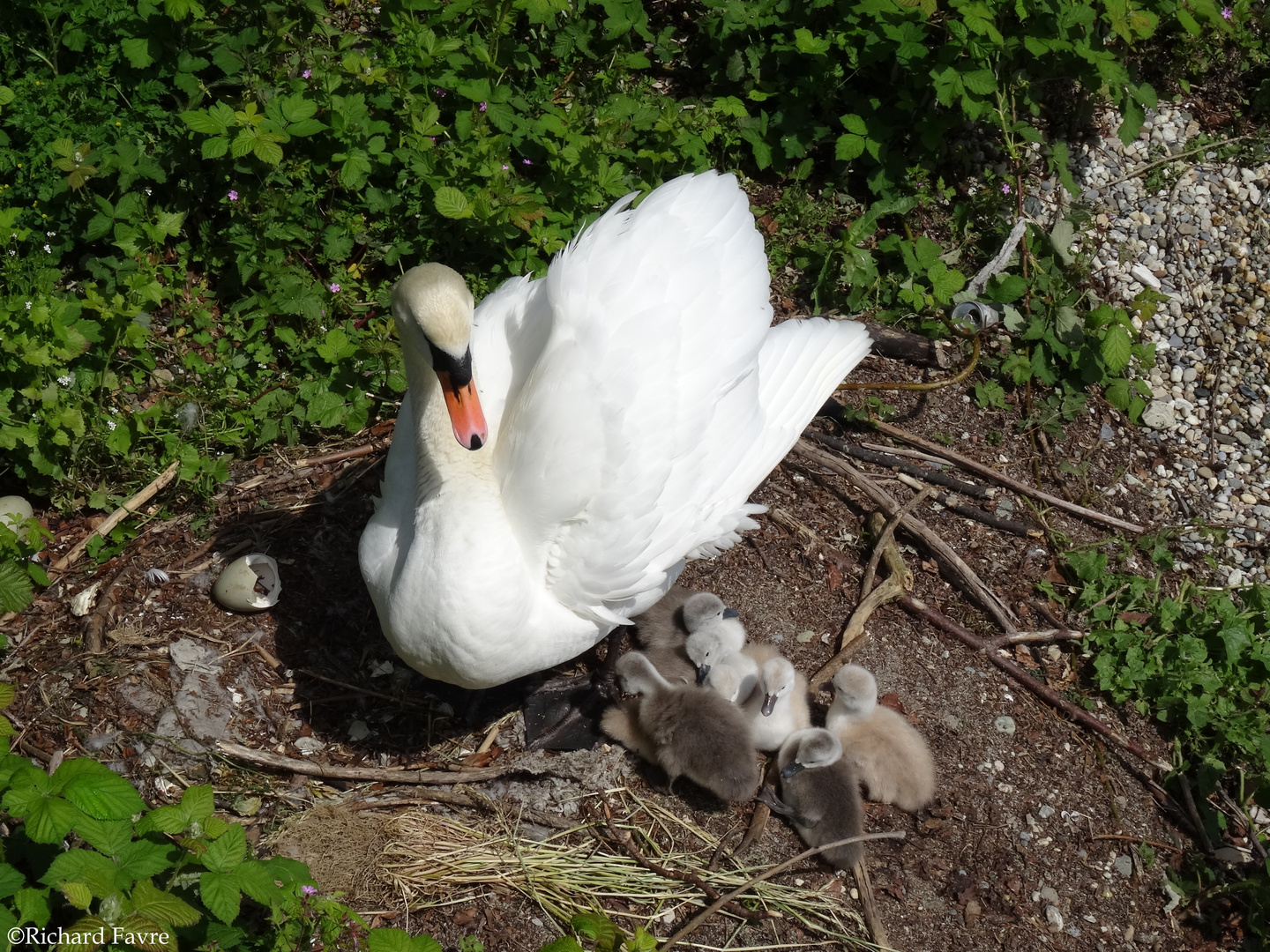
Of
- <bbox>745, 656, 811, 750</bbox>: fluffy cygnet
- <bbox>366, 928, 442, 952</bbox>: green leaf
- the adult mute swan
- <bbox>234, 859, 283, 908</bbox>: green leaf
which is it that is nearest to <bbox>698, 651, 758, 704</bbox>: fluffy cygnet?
<bbox>745, 656, 811, 750</bbox>: fluffy cygnet

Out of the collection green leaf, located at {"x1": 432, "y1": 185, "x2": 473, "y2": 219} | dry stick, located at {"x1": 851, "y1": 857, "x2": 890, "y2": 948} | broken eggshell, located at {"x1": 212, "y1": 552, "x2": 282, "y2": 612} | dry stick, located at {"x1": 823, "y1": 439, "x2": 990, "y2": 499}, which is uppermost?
green leaf, located at {"x1": 432, "y1": 185, "x2": 473, "y2": 219}

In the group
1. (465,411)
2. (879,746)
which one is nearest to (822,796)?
(879,746)

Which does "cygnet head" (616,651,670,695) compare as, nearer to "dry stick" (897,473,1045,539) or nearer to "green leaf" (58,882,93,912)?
"dry stick" (897,473,1045,539)

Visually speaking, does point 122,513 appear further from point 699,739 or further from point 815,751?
point 815,751

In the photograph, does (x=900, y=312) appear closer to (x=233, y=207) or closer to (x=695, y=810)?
(x=695, y=810)

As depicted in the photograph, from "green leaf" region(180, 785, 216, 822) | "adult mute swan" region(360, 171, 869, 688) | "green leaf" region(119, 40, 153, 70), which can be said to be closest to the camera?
"green leaf" region(180, 785, 216, 822)

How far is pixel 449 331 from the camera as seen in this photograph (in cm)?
301

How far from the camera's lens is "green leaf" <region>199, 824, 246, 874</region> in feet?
8.23

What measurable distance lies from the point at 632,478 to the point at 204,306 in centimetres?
290

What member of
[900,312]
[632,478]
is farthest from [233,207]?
[900,312]

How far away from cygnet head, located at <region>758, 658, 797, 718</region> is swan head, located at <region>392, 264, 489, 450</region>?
1.65 meters

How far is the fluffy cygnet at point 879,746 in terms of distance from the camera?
3984mm

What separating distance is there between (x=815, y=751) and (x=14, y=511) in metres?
3.52

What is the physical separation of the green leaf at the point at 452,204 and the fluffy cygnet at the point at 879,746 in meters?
2.70
